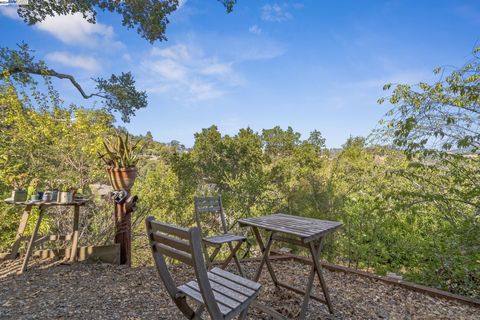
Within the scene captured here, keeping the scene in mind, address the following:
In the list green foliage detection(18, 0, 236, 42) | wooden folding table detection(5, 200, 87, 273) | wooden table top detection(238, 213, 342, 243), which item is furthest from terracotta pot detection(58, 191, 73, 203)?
green foliage detection(18, 0, 236, 42)

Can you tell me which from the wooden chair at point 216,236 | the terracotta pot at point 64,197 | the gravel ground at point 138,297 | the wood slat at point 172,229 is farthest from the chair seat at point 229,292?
the terracotta pot at point 64,197

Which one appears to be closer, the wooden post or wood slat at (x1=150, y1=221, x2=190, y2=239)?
wood slat at (x1=150, y1=221, x2=190, y2=239)

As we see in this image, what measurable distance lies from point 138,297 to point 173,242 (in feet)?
4.92

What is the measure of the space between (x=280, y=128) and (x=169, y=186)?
1453cm

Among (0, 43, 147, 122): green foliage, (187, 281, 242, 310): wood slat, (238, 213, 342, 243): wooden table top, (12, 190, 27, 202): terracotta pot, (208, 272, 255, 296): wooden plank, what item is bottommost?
(187, 281, 242, 310): wood slat

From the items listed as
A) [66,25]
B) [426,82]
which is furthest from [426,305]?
[66,25]

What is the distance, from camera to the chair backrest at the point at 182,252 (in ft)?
3.64

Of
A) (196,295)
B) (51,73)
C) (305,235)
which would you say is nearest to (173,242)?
(196,295)

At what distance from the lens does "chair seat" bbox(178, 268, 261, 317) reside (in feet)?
4.09

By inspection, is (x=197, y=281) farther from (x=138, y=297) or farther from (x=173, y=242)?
(x=138, y=297)

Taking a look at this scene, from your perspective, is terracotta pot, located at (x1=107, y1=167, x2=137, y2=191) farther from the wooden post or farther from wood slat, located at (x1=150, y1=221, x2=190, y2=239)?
wood slat, located at (x1=150, y1=221, x2=190, y2=239)

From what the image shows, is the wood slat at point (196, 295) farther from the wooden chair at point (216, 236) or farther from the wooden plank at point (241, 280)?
the wooden chair at point (216, 236)

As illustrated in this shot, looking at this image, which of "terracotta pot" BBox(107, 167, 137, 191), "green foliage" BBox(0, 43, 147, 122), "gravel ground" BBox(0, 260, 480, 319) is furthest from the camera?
"green foliage" BBox(0, 43, 147, 122)

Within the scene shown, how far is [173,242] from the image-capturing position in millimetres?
1230
